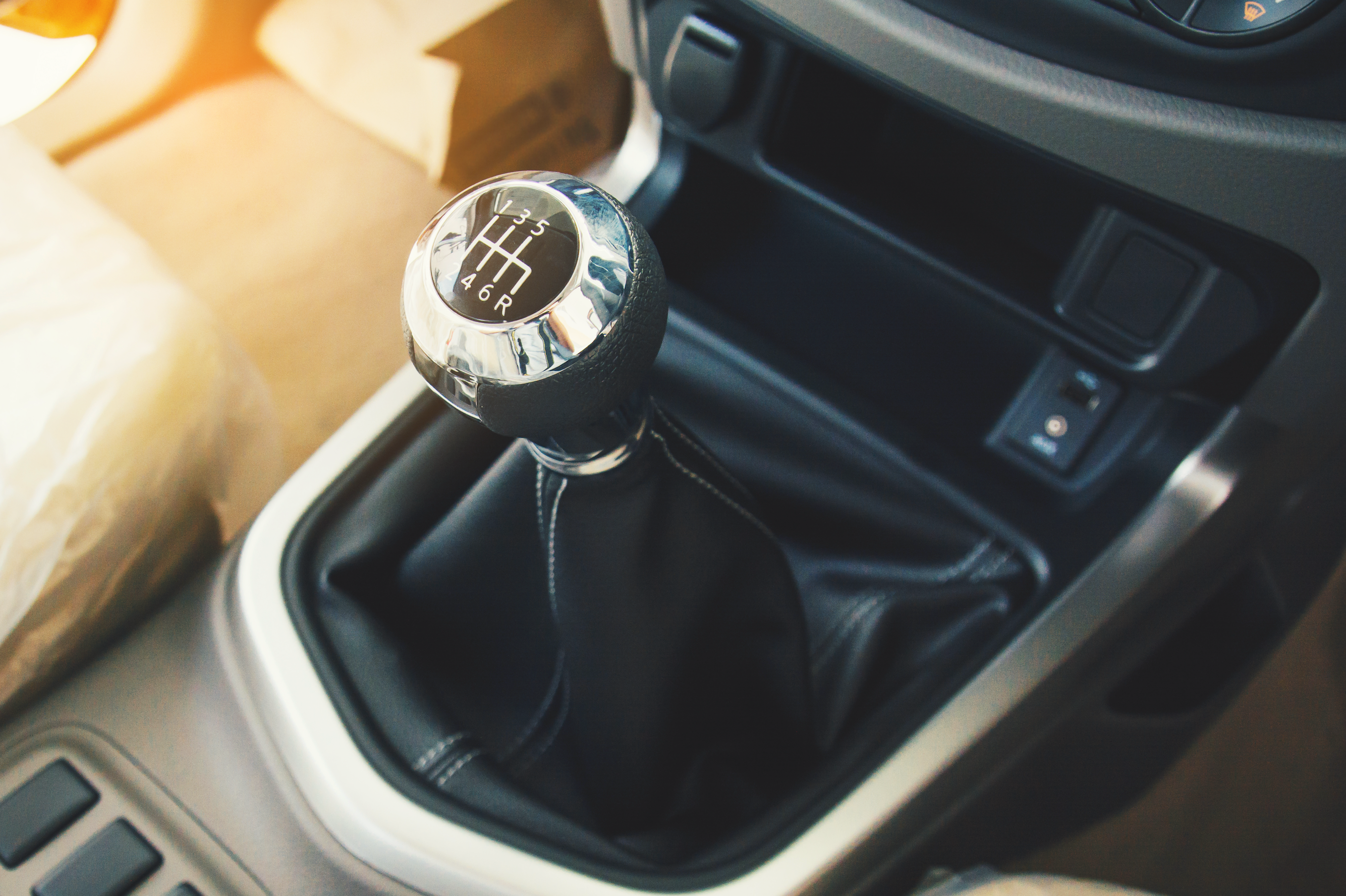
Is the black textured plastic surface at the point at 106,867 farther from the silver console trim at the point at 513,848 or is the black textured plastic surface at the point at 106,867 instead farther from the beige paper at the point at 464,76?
the beige paper at the point at 464,76

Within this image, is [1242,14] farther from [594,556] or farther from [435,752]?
[435,752]

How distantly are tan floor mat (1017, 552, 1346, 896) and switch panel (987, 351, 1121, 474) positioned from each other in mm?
535

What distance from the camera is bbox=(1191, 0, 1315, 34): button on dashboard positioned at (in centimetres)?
37

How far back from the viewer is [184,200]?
1107 millimetres

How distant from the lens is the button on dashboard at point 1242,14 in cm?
37

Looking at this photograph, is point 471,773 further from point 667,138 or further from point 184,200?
point 184,200

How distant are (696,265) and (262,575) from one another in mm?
370

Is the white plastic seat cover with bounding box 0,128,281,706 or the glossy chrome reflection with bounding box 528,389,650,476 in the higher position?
the glossy chrome reflection with bounding box 528,389,650,476

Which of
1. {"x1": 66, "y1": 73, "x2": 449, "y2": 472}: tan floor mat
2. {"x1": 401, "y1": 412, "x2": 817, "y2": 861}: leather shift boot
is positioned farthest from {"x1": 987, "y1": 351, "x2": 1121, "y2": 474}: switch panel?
{"x1": 66, "y1": 73, "x2": 449, "y2": 472}: tan floor mat

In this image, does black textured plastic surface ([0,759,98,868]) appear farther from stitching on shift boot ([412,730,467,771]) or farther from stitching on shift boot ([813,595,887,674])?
stitching on shift boot ([813,595,887,674])

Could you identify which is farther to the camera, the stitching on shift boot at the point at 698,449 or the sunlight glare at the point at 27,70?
the sunlight glare at the point at 27,70

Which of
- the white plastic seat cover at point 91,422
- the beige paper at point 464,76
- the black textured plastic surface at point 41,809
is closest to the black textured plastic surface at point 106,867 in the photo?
the black textured plastic surface at point 41,809

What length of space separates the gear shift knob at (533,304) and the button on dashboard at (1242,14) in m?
0.24

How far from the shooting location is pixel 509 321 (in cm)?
33
